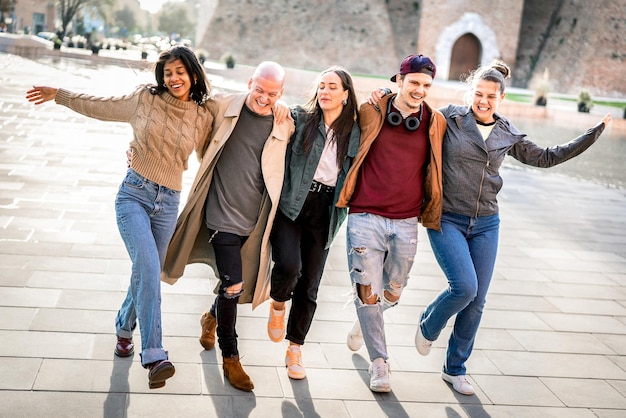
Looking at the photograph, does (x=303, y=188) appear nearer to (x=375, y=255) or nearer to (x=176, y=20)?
(x=375, y=255)

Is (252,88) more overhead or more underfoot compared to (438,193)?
more overhead

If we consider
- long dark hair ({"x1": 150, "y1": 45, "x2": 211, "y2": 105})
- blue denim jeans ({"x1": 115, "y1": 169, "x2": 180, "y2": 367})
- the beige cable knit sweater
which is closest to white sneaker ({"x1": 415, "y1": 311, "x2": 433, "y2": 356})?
blue denim jeans ({"x1": 115, "y1": 169, "x2": 180, "y2": 367})

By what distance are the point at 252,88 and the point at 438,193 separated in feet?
3.80

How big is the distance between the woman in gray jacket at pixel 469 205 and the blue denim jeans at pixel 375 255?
0.67 feet

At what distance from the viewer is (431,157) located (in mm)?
4203

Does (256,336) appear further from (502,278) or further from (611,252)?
(611,252)

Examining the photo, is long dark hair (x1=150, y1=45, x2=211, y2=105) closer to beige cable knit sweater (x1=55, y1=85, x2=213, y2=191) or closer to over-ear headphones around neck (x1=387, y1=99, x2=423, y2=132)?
beige cable knit sweater (x1=55, y1=85, x2=213, y2=191)

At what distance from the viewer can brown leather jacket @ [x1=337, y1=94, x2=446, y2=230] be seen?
13.5ft


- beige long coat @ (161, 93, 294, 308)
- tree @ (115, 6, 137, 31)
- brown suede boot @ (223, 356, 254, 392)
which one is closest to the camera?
brown suede boot @ (223, 356, 254, 392)

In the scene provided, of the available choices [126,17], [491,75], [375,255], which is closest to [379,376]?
[375,255]

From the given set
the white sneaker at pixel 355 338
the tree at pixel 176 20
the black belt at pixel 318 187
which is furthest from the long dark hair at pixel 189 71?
the tree at pixel 176 20

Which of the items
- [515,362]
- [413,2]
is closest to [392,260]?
[515,362]

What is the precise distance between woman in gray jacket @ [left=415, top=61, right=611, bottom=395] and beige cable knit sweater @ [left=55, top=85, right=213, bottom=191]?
4.60ft

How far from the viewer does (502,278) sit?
6.74 m
